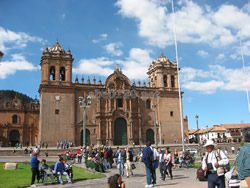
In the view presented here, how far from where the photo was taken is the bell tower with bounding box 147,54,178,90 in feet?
172

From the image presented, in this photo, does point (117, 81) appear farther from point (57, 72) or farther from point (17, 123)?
point (17, 123)

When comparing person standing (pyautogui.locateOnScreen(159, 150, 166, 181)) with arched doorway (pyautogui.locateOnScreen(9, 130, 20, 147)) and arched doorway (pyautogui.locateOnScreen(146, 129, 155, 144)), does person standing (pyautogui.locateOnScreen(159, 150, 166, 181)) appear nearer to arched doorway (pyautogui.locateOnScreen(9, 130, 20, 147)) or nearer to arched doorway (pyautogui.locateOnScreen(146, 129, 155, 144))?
arched doorway (pyautogui.locateOnScreen(146, 129, 155, 144))

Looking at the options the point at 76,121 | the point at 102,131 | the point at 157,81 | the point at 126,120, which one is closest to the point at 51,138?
the point at 76,121

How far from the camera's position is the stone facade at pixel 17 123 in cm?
5619

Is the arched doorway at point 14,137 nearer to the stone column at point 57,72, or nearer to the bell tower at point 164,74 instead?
the stone column at point 57,72

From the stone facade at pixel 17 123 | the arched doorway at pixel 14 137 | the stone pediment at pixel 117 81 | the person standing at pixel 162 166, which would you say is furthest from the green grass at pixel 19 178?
the arched doorway at pixel 14 137

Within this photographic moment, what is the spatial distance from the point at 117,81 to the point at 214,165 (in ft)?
139

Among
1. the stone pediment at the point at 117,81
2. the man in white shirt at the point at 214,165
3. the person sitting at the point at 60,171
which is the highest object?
the stone pediment at the point at 117,81

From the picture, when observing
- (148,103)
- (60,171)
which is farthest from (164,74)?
(60,171)

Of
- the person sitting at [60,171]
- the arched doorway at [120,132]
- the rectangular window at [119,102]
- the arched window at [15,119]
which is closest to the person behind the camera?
the person sitting at [60,171]

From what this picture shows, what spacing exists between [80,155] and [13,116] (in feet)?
115

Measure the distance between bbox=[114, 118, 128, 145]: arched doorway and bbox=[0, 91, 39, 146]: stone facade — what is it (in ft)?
62.7

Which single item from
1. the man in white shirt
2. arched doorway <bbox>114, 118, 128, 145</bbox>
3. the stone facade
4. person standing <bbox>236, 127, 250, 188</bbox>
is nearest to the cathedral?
arched doorway <bbox>114, 118, 128, 145</bbox>

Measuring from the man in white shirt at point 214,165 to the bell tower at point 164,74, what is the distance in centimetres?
4558
